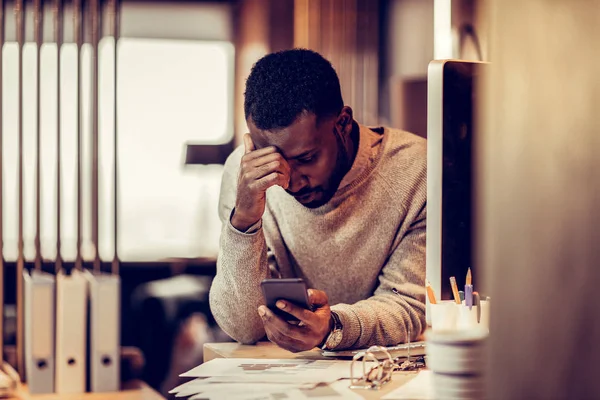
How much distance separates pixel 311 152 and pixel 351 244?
0.84 feet

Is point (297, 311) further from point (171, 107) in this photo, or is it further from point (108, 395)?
point (171, 107)

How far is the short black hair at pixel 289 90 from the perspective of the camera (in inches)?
65.5

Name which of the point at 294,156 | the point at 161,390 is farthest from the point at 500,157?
the point at 161,390

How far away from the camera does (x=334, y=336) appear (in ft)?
5.05

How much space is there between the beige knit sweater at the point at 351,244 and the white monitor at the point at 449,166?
12.6 inches

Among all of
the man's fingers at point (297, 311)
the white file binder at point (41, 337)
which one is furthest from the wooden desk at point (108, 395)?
the man's fingers at point (297, 311)

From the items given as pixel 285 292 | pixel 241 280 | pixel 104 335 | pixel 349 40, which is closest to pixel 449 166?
pixel 285 292

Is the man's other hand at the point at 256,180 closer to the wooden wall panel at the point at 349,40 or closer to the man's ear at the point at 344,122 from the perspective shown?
the man's ear at the point at 344,122

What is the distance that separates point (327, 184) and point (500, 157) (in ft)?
2.80

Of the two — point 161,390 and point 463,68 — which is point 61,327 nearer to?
point 463,68

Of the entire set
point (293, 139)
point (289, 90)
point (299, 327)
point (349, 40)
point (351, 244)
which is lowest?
point (299, 327)

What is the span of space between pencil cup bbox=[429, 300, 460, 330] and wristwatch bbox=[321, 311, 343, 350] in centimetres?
29

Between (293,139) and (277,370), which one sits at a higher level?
(293,139)

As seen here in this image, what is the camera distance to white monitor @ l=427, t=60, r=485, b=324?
4.37ft
